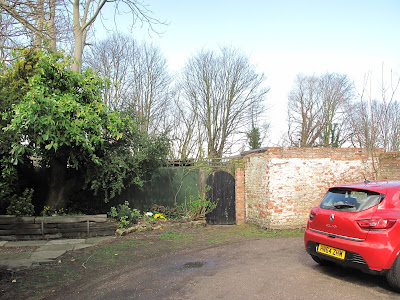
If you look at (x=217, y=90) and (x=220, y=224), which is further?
(x=217, y=90)

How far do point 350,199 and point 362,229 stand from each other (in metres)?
0.59

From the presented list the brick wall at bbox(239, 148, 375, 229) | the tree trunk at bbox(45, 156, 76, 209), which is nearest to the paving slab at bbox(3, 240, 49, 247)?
the tree trunk at bbox(45, 156, 76, 209)

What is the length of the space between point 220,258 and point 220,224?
4.18 m

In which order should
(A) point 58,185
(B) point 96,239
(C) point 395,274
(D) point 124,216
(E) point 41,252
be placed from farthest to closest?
(A) point 58,185, (D) point 124,216, (B) point 96,239, (E) point 41,252, (C) point 395,274

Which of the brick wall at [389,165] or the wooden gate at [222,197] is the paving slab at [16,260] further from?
the brick wall at [389,165]

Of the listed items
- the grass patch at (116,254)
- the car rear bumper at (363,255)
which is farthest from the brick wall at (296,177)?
the car rear bumper at (363,255)

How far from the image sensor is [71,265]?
5.96 m

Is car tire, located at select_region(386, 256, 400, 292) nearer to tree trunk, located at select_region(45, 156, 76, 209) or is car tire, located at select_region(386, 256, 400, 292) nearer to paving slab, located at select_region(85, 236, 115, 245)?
paving slab, located at select_region(85, 236, 115, 245)

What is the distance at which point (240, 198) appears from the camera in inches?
413

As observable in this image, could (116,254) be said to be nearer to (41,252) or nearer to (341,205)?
(41,252)

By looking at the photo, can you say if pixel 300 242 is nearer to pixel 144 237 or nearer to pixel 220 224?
pixel 220 224

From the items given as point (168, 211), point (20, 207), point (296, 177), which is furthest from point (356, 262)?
point (20, 207)

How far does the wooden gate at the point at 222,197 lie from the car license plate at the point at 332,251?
5631mm

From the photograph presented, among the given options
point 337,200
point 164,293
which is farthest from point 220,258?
point 337,200
